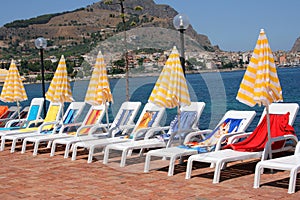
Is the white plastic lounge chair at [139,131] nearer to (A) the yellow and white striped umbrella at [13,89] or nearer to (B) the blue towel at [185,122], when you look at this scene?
(B) the blue towel at [185,122]

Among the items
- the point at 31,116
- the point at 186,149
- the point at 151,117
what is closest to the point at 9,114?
the point at 31,116

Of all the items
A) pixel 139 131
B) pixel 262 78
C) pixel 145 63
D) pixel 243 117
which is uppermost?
pixel 145 63

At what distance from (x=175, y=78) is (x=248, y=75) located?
1387 mm

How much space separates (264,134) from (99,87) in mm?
3260

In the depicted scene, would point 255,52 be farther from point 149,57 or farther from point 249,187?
point 149,57

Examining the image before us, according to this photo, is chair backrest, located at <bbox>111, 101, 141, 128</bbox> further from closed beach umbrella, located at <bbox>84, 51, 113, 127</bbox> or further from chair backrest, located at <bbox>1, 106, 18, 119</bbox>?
chair backrest, located at <bbox>1, 106, 18, 119</bbox>

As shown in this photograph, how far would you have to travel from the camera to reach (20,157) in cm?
827

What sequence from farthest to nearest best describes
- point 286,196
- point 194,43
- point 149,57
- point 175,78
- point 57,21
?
point 57,21
point 194,43
point 149,57
point 175,78
point 286,196

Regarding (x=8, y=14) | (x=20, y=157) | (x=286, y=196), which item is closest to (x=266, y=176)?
(x=286, y=196)

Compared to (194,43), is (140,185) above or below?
below

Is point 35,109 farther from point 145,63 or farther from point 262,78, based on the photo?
point 145,63

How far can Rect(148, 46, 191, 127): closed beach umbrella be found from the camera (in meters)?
6.94

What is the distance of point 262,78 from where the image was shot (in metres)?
5.61

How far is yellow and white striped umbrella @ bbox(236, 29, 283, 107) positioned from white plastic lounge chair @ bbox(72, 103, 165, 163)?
7.64 feet
